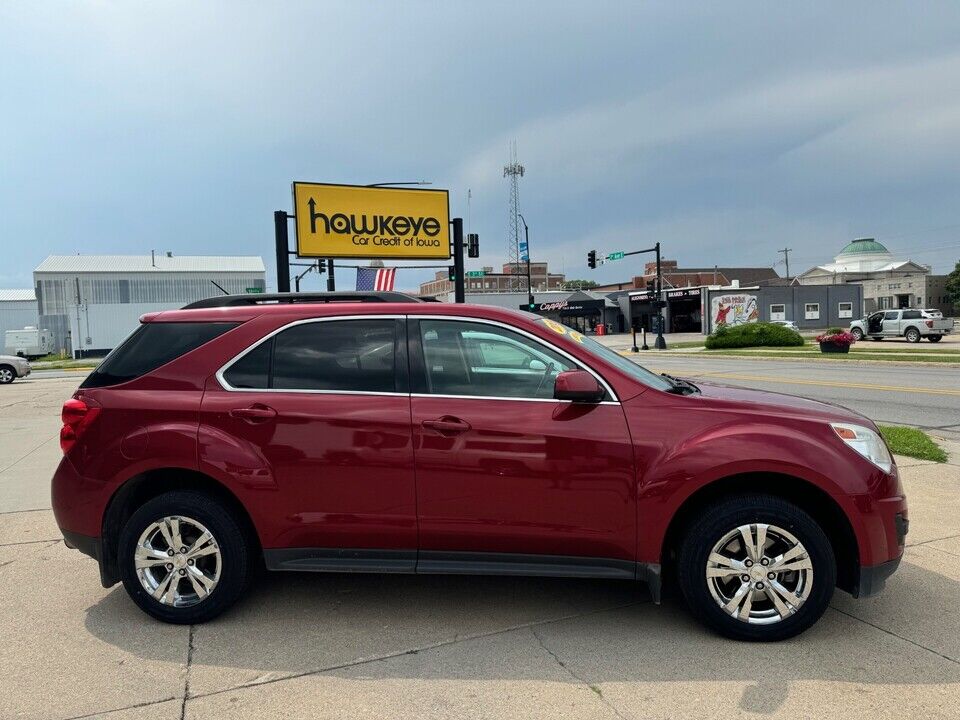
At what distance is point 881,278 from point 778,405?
111 m

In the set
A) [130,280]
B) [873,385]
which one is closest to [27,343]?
[130,280]

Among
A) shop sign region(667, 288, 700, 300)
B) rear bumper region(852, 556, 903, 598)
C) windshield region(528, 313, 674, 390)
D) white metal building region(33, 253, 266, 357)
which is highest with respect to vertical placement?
white metal building region(33, 253, 266, 357)

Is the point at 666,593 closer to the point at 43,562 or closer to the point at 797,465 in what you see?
the point at 797,465

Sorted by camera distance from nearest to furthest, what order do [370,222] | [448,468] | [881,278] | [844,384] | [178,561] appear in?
[448,468], [178,561], [844,384], [370,222], [881,278]

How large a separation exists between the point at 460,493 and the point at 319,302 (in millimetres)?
1463

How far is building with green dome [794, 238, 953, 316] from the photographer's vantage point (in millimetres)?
87125

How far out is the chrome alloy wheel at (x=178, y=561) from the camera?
12.1 ft

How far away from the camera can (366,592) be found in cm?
416

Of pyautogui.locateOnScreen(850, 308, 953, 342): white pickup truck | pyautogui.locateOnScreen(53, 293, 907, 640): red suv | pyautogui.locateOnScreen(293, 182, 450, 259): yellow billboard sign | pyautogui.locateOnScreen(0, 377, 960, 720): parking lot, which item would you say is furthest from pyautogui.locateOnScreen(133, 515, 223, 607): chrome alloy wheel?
pyautogui.locateOnScreen(850, 308, 953, 342): white pickup truck

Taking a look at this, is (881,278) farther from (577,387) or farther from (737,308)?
(577,387)

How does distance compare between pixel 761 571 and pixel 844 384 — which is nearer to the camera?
pixel 761 571

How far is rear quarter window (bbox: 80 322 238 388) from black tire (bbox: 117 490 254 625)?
74 cm

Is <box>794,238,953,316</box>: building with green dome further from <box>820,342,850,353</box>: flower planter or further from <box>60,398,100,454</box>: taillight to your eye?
<box>60,398,100,454</box>: taillight

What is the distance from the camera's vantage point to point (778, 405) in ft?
11.8
